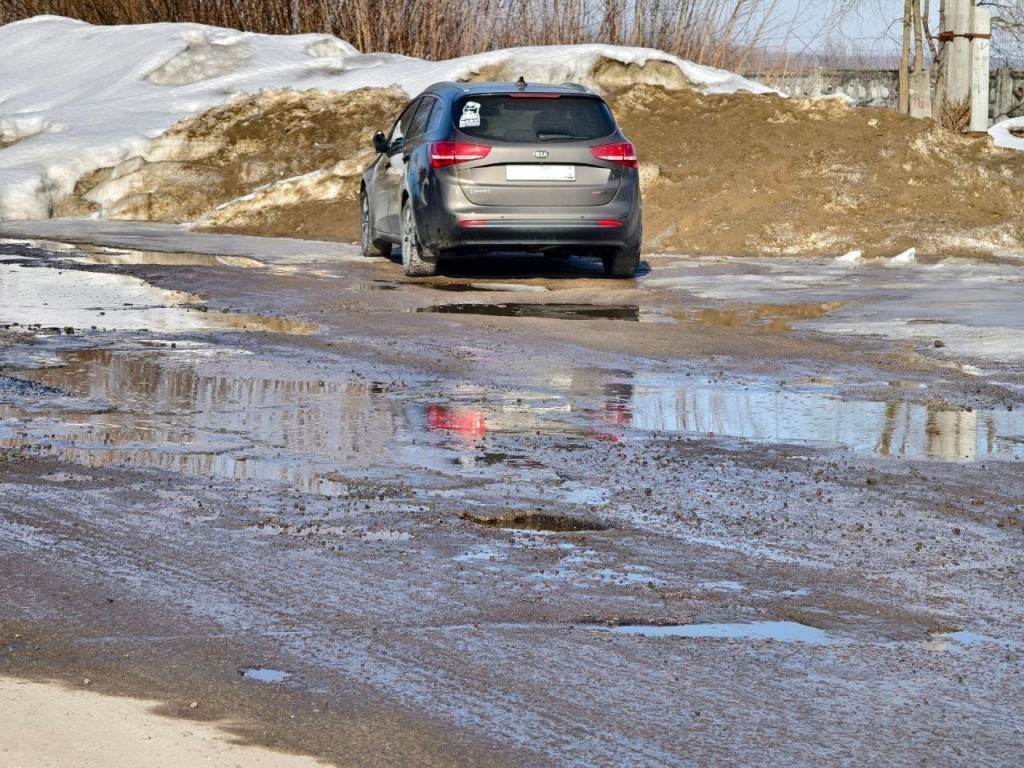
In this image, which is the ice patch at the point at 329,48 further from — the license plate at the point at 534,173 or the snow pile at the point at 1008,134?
the license plate at the point at 534,173

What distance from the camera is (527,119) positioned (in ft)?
47.8

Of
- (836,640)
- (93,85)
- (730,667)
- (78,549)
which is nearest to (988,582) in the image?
(836,640)

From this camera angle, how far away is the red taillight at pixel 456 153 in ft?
46.9

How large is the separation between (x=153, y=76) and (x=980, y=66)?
47.8 feet

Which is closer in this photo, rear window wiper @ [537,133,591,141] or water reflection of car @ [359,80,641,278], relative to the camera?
water reflection of car @ [359,80,641,278]

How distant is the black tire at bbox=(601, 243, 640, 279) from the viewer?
1498 cm

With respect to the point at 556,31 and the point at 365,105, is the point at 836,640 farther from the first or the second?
the point at 556,31

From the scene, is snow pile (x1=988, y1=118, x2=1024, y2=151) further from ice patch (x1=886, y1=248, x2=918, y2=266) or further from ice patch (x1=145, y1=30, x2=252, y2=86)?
ice patch (x1=145, y1=30, x2=252, y2=86)

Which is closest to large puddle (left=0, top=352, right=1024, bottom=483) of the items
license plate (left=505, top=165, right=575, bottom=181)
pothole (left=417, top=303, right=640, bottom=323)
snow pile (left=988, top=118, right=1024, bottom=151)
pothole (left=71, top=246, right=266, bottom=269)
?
pothole (left=417, top=303, right=640, bottom=323)

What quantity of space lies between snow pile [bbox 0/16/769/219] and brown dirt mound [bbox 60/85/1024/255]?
52 centimetres

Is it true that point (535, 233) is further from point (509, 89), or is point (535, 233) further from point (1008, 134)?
point (1008, 134)

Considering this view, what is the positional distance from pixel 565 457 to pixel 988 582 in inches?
86.8

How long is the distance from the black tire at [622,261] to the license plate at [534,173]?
1.01m

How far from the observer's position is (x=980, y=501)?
19.7 ft
